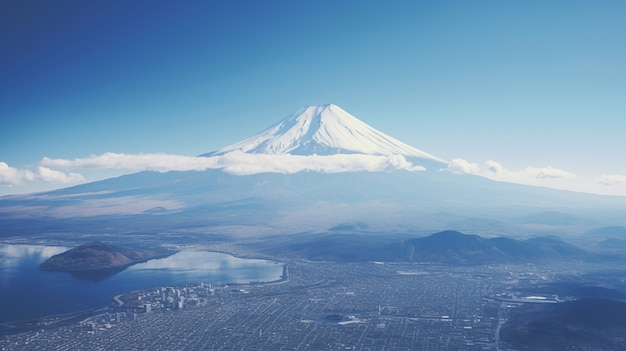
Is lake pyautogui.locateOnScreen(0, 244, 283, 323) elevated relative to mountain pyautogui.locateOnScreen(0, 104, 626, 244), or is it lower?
Result: lower

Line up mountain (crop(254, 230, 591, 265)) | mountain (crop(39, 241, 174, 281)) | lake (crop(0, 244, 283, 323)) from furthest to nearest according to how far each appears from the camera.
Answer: mountain (crop(254, 230, 591, 265)) < mountain (crop(39, 241, 174, 281)) < lake (crop(0, 244, 283, 323))

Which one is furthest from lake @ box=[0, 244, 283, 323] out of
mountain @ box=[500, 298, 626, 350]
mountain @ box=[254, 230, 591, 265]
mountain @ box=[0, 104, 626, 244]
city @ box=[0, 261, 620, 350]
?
mountain @ box=[500, 298, 626, 350]

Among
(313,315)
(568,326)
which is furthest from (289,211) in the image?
(568,326)

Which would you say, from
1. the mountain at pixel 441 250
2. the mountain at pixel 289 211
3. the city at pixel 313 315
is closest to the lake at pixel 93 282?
the city at pixel 313 315

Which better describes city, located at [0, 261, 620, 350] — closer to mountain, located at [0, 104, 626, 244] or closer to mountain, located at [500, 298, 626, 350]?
mountain, located at [500, 298, 626, 350]

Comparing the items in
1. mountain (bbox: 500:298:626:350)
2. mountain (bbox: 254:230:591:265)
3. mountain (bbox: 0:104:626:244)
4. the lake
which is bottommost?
mountain (bbox: 500:298:626:350)

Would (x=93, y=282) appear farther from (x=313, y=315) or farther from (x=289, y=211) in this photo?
(x=289, y=211)

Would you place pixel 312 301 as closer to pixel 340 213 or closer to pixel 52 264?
pixel 52 264

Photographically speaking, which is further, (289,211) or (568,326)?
(289,211)

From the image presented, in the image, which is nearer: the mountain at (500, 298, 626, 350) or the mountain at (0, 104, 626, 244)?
the mountain at (500, 298, 626, 350)
